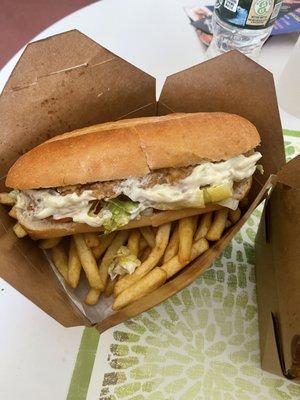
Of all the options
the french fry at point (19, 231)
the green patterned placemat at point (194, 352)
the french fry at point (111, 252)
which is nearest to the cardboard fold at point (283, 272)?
the green patterned placemat at point (194, 352)

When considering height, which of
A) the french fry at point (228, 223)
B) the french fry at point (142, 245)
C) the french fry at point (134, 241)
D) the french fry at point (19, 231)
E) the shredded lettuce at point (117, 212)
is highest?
the french fry at point (19, 231)

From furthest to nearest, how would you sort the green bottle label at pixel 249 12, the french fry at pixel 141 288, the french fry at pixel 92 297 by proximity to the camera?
the green bottle label at pixel 249 12, the french fry at pixel 92 297, the french fry at pixel 141 288

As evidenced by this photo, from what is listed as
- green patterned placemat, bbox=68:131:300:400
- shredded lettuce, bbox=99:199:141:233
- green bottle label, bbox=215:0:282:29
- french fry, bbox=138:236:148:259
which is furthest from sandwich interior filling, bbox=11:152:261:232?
green bottle label, bbox=215:0:282:29

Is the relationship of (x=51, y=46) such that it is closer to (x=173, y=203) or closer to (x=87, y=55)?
(x=87, y=55)

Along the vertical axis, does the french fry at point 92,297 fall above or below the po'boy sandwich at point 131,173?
below

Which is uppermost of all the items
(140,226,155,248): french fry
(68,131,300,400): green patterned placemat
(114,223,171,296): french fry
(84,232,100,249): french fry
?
(84,232,100,249): french fry

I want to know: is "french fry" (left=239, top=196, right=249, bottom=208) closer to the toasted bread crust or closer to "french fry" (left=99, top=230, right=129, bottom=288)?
the toasted bread crust

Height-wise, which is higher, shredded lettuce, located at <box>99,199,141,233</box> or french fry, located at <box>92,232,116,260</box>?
shredded lettuce, located at <box>99,199,141,233</box>

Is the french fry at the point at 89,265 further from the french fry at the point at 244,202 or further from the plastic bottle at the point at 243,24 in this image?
the plastic bottle at the point at 243,24
